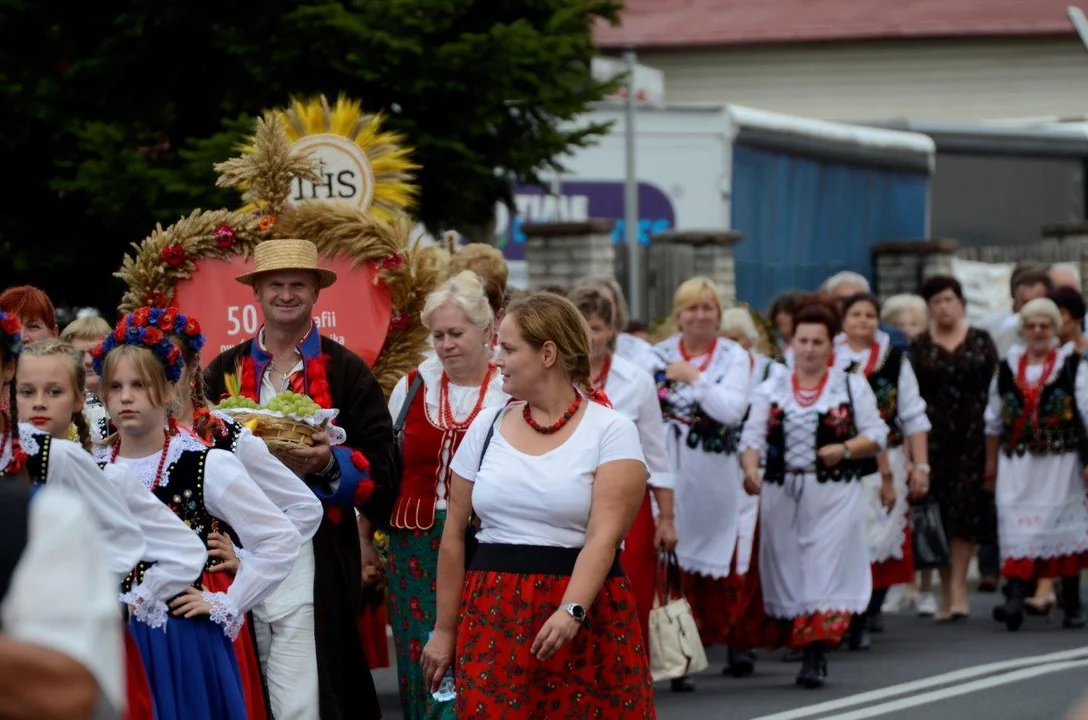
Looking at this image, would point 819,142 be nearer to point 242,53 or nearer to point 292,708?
point 242,53

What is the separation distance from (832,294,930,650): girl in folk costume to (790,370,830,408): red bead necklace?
827mm

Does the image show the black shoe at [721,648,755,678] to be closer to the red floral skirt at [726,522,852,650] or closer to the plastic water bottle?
the red floral skirt at [726,522,852,650]

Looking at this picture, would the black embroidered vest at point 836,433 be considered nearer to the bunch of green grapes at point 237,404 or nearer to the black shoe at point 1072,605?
the black shoe at point 1072,605

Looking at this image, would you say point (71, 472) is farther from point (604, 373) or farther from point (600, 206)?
point (600, 206)

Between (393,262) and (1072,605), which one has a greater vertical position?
(393,262)

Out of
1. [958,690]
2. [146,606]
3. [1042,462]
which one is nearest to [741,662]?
[958,690]

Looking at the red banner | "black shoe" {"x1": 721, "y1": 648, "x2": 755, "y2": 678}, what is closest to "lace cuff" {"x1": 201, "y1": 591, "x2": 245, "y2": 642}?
→ the red banner

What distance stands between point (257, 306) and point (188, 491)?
2909 millimetres

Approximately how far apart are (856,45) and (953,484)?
38.2m

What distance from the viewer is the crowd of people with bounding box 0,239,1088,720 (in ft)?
20.1

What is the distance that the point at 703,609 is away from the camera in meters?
11.8

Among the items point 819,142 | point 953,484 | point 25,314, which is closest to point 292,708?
point 25,314

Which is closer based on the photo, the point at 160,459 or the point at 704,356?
the point at 160,459

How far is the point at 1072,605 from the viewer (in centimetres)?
1331
